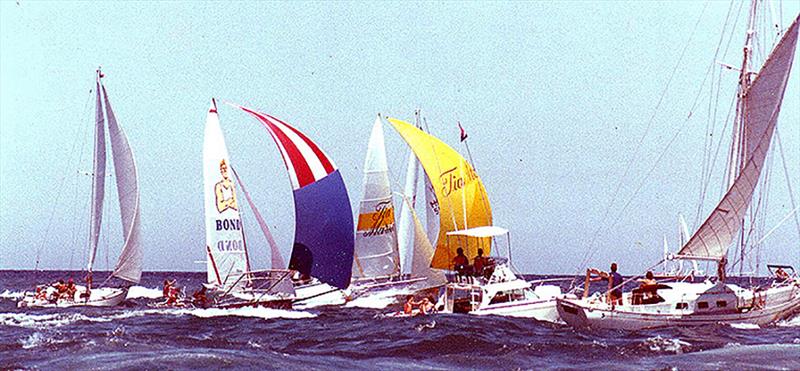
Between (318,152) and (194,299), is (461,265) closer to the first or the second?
(318,152)

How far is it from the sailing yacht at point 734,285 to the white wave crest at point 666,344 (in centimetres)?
379

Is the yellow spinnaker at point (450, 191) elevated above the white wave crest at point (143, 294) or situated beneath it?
elevated above

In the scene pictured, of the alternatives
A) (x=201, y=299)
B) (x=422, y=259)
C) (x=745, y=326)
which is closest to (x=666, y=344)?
(x=745, y=326)

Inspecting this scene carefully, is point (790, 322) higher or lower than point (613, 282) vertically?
lower

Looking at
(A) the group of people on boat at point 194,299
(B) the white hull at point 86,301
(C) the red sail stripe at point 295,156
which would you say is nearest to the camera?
(A) the group of people on boat at point 194,299

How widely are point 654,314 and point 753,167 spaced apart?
23.2 ft

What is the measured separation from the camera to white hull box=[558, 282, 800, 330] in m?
30.1

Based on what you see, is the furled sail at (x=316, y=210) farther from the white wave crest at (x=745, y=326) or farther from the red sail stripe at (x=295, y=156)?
the white wave crest at (x=745, y=326)

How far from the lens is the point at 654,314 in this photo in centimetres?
3042

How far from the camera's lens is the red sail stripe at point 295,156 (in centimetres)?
4331

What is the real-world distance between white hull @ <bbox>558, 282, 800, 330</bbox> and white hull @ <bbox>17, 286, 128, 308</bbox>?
24466 mm

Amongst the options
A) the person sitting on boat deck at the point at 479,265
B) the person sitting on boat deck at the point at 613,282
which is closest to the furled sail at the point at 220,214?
the person sitting on boat deck at the point at 479,265

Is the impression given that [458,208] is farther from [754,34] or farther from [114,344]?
[114,344]

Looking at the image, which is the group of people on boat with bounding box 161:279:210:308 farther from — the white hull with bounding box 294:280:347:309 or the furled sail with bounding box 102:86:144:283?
the white hull with bounding box 294:280:347:309
